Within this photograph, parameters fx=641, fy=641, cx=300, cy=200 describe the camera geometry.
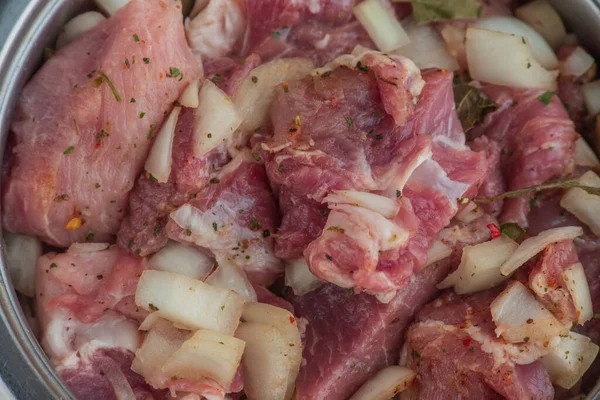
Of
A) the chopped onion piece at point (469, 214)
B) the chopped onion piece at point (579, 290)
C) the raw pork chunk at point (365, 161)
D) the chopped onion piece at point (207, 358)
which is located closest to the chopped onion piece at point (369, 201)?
the raw pork chunk at point (365, 161)

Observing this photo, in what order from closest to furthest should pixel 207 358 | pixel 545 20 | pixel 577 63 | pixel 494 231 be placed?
1. pixel 207 358
2. pixel 494 231
3. pixel 577 63
4. pixel 545 20

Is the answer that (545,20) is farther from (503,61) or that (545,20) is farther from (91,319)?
(91,319)

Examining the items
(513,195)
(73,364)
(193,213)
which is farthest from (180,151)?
(513,195)

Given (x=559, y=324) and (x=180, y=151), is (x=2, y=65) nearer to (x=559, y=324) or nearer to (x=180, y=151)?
(x=180, y=151)

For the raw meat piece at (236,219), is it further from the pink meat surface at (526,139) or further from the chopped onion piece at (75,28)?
the pink meat surface at (526,139)

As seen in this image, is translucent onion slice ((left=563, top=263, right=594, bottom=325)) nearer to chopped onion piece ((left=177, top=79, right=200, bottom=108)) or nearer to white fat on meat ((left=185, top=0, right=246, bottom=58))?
chopped onion piece ((left=177, top=79, right=200, bottom=108))

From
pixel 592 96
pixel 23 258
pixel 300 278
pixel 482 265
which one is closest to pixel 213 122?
pixel 300 278
